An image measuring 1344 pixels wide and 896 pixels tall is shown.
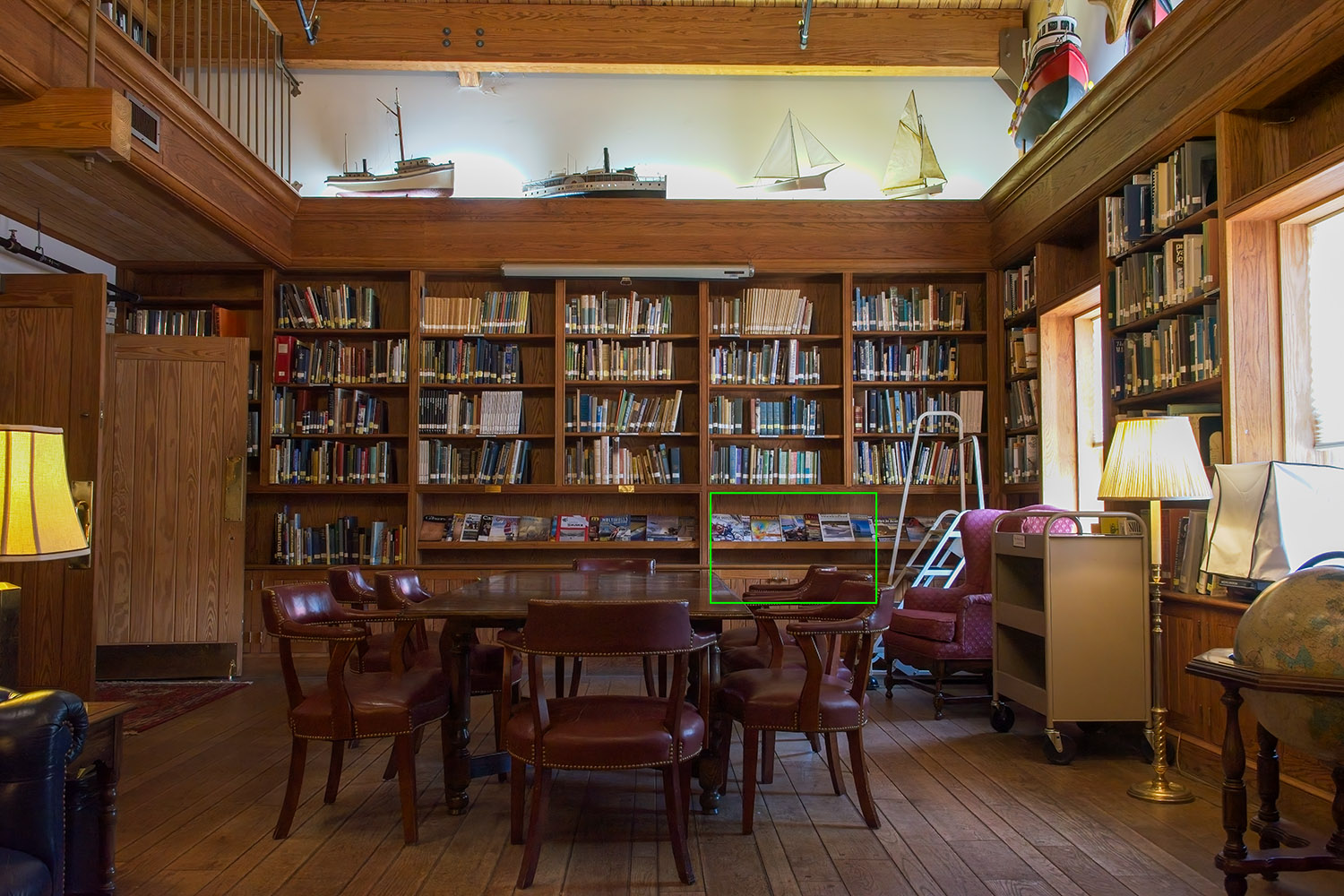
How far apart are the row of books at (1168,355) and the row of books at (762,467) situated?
7.54 ft

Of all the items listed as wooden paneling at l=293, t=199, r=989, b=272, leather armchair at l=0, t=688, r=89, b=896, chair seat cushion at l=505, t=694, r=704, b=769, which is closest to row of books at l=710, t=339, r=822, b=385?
wooden paneling at l=293, t=199, r=989, b=272

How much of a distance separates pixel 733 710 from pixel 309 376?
14.6ft

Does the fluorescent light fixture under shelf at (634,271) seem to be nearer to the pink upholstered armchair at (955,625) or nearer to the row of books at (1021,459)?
the row of books at (1021,459)

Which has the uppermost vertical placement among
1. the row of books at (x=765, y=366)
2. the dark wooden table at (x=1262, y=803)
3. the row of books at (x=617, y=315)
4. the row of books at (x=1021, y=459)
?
the row of books at (x=617, y=315)

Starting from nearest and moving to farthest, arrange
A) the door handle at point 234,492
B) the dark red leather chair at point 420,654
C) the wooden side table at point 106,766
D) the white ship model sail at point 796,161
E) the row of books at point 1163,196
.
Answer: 1. the wooden side table at point 106,766
2. the dark red leather chair at point 420,654
3. the row of books at point 1163,196
4. the door handle at point 234,492
5. the white ship model sail at point 796,161

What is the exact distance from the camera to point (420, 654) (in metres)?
3.79

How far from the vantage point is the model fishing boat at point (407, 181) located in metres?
6.64

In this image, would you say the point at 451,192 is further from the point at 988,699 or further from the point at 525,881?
the point at 525,881

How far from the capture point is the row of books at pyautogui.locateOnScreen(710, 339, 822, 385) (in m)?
6.52

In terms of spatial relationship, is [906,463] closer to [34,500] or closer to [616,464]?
[616,464]

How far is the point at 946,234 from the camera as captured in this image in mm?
6473

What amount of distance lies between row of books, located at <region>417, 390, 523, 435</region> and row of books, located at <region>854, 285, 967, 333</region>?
244 cm

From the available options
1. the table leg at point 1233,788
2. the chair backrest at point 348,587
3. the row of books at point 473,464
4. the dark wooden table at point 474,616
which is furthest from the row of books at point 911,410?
the table leg at point 1233,788

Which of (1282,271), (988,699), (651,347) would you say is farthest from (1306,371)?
(651,347)
